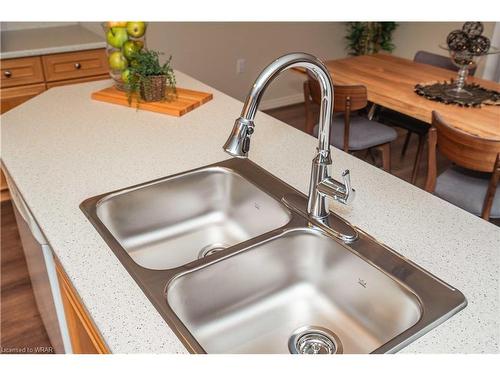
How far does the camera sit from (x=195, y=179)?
4.62 feet

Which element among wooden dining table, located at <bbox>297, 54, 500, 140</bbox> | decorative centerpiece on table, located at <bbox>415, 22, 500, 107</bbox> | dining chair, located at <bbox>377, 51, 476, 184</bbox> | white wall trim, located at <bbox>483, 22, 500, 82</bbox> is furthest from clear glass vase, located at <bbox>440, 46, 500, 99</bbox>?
white wall trim, located at <bbox>483, 22, 500, 82</bbox>

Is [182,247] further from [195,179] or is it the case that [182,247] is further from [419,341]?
[419,341]

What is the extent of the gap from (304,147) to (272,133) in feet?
0.53

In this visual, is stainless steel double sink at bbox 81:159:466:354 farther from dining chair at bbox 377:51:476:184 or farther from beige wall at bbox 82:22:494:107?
beige wall at bbox 82:22:494:107

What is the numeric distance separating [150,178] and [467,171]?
4.98 feet

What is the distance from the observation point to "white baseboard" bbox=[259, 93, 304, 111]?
4617mm

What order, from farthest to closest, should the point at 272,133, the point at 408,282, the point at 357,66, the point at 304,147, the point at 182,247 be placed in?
the point at 357,66 → the point at 272,133 → the point at 304,147 → the point at 182,247 → the point at 408,282

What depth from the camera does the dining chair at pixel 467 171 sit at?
183 centimetres

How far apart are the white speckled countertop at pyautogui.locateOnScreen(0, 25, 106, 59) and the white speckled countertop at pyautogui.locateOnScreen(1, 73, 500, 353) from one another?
0.85m

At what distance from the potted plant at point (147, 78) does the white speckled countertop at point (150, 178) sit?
0.09 meters

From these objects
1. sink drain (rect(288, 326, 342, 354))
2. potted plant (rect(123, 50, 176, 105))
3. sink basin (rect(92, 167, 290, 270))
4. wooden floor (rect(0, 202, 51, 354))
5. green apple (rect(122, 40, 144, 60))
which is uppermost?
green apple (rect(122, 40, 144, 60))

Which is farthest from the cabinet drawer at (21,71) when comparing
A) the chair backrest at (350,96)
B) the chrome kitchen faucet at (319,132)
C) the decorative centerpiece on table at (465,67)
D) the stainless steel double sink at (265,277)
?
the chrome kitchen faucet at (319,132)

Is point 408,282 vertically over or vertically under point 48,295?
over
